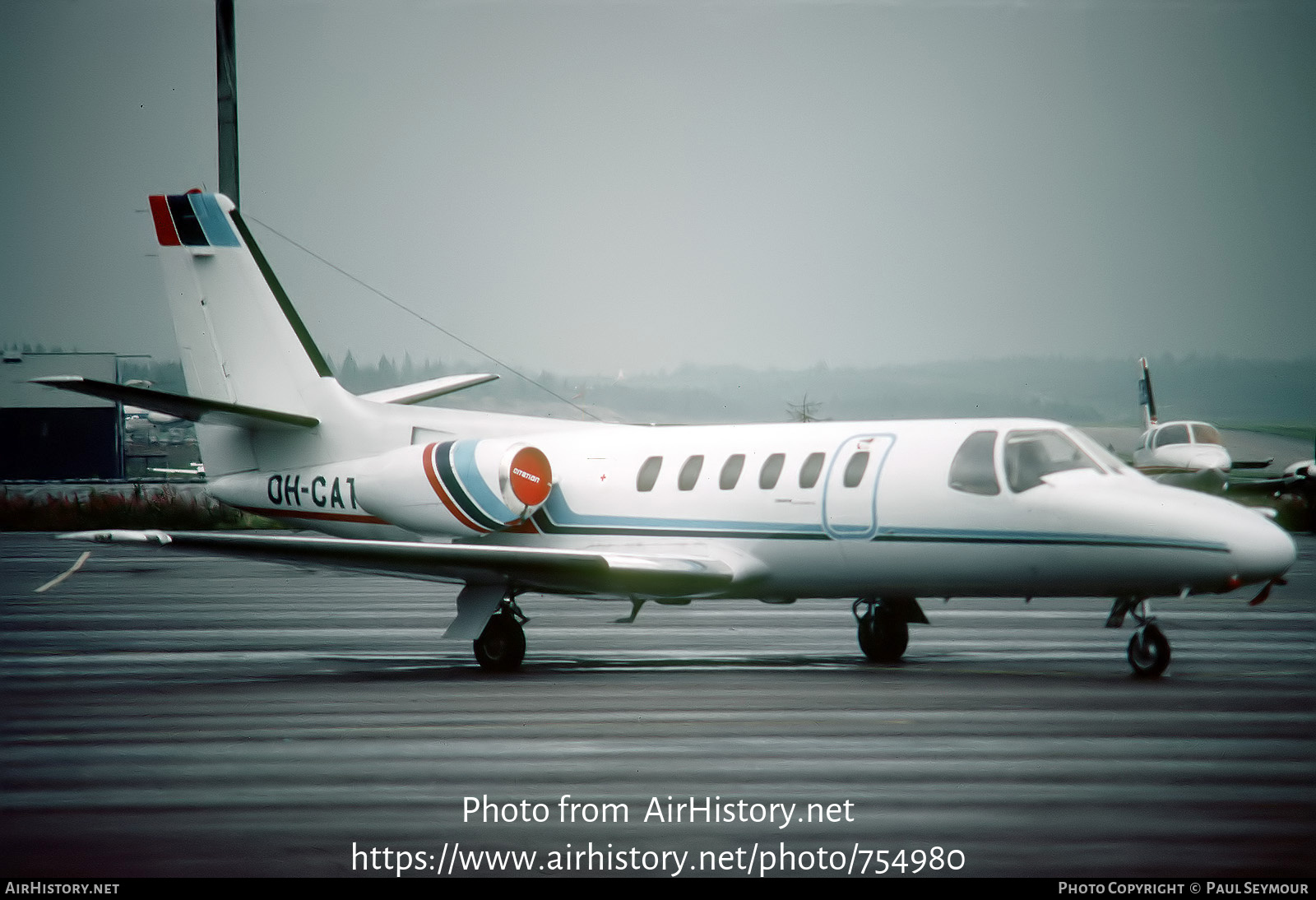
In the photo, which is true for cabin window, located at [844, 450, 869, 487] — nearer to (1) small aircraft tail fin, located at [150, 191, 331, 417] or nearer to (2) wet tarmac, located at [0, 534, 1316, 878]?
(2) wet tarmac, located at [0, 534, 1316, 878]

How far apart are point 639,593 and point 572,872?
832 cm

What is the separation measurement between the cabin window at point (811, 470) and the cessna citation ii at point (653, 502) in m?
0.02

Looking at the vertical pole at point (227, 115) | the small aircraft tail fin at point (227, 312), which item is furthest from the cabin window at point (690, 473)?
the vertical pole at point (227, 115)

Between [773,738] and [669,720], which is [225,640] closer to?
[669,720]

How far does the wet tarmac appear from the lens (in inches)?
270

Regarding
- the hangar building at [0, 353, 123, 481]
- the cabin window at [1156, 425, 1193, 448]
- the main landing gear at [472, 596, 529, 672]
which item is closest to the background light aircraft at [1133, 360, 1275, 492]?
the cabin window at [1156, 425, 1193, 448]

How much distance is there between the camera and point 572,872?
650 cm

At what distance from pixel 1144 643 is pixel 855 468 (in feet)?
9.80

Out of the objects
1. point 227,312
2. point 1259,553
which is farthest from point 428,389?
point 1259,553

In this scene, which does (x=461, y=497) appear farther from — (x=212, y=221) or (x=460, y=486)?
(x=212, y=221)

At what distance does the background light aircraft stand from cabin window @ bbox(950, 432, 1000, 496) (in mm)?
23333

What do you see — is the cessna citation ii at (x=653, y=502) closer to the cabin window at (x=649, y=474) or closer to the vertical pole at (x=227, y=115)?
the cabin window at (x=649, y=474)

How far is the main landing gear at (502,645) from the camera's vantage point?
15102 millimetres

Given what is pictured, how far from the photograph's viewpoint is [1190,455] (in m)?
39.0
